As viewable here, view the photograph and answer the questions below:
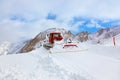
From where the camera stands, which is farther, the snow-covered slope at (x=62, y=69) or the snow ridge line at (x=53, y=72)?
the snow-covered slope at (x=62, y=69)

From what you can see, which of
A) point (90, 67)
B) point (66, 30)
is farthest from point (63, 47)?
point (66, 30)

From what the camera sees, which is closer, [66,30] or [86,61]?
[86,61]

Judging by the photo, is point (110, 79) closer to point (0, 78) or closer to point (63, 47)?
point (0, 78)

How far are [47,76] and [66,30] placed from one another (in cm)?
15914

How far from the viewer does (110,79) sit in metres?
10.4

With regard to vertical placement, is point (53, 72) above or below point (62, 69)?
below

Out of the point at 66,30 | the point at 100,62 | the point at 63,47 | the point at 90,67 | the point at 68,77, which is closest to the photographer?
the point at 68,77

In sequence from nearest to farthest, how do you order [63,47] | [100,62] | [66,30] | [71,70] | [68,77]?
[68,77]
[71,70]
[100,62]
[63,47]
[66,30]

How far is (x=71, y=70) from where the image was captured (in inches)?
434

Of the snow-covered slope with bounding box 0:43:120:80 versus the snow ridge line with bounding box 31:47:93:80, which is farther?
the snow-covered slope with bounding box 0:43:120:80

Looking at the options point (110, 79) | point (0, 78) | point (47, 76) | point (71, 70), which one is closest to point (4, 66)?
point (0, 78)

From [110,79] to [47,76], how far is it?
306 cm

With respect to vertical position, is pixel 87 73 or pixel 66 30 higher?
pixel 66 30

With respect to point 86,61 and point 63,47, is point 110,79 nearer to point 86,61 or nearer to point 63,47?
point 86,61
